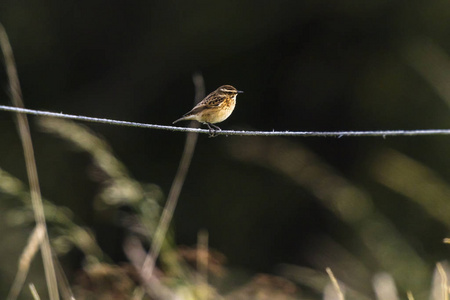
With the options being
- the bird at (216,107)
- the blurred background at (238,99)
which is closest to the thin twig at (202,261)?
the bird at (216,107)

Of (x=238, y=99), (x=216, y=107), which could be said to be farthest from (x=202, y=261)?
(x=238, y=99)

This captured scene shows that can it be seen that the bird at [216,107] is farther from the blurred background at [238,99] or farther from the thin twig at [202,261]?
the blurred background at [238,99]

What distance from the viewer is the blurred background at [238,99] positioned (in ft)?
38.4

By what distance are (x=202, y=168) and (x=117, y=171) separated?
8176 mm

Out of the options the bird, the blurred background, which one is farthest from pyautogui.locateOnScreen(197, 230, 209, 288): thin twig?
the blurred background

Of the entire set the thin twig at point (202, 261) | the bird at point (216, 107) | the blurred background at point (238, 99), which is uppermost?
the blurred background at point (238, 99)

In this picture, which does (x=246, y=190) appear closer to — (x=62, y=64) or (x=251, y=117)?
(x=251, y=117)

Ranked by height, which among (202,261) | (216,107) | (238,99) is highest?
(238,99)

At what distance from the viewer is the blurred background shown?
11.7 m

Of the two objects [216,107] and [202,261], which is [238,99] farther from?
[202,261]

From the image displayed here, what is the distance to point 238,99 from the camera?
38.1ft

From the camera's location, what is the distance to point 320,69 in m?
12.3

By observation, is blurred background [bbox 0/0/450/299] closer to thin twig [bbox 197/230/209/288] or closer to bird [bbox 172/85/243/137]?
bird [bbox 172/85/243/137]

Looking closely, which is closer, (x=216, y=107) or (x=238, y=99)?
(x=216, y=107)
